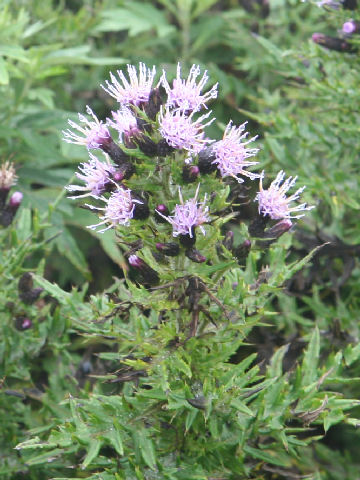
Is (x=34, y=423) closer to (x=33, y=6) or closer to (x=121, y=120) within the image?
(x=121, y=120)

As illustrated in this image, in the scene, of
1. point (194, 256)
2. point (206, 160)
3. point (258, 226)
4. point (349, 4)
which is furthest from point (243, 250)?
point (349, 4)

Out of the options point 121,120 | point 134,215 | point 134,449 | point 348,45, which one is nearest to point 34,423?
point 134,449

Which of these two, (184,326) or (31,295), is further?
(31,295)

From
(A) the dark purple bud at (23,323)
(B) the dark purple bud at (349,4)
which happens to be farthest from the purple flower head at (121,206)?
(B) the dark purple bud at (349,4)

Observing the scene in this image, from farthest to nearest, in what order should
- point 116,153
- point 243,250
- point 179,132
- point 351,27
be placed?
point 351,27, point 243,250, point 116,153, point 179,132

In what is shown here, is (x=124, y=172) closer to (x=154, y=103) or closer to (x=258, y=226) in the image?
(x=154, y=103)

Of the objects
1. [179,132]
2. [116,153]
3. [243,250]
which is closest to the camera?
[179,132]
